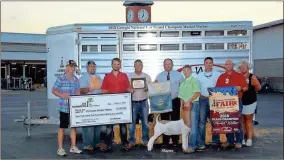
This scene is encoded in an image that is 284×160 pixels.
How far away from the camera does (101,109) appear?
9.38 metres

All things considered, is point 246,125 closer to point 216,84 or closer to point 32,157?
point 216,84

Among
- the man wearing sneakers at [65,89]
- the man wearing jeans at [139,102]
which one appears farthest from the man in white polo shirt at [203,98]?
the man wearing sneakers at [65,89]

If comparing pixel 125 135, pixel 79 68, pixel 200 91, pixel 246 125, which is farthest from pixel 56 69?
pixel 246 125

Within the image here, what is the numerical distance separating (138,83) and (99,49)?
5.99 feet

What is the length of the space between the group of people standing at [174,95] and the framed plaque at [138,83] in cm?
8

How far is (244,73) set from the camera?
10000mm

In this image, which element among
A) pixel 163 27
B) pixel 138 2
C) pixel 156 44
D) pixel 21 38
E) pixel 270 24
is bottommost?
pixel 156 44

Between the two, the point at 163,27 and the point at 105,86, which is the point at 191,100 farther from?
the point at 163,27

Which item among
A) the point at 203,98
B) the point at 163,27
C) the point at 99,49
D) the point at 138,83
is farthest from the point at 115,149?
the point at 163,27

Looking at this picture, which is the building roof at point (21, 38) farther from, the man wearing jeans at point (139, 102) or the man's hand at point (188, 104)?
the man's hand at point (188, 104)

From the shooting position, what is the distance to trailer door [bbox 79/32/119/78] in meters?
10.8

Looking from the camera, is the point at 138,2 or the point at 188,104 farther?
the point at 138,2

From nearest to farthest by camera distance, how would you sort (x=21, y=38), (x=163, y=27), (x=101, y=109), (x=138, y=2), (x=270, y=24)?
(x=101, y=109) → (x=163, y=27) → (x=138, y=2) → (x=270, y=24) → (x=21, y=38)

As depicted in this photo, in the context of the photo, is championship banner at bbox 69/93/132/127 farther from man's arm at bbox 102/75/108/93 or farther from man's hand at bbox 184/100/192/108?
man's hand at bbox 184/100/192/108
